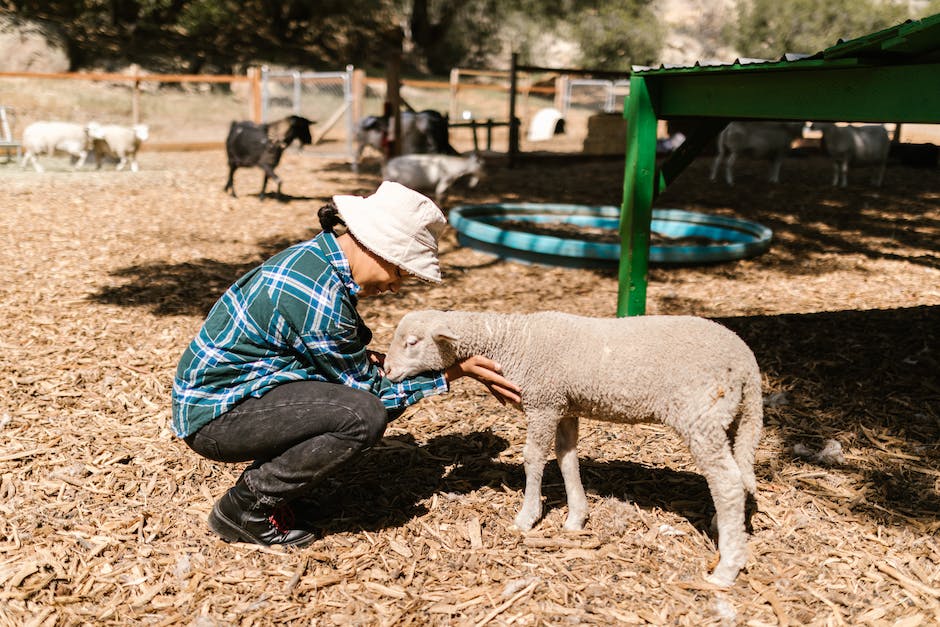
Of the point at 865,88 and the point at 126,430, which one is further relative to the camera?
the point at 126,430

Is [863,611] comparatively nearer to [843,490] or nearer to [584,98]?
[843,490]

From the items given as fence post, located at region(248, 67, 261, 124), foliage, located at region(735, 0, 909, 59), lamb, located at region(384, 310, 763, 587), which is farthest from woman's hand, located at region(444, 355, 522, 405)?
foliage, located at region(735, 0, 909, 59)

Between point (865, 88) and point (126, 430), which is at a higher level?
point (865, 88)

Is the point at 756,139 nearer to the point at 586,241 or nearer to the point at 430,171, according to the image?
the point at 430,171

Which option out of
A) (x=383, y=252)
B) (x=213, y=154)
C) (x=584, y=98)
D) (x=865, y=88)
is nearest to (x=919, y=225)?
(x=865, y=88)

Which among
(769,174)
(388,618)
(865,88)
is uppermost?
(865,88)

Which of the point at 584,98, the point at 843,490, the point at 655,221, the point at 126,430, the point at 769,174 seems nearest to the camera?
the point at 843,490

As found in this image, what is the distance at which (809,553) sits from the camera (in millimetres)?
3174

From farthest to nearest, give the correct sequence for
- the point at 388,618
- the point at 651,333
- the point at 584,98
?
1. the point at 584,98
2. the point at 651,333
3. the point at 388,618

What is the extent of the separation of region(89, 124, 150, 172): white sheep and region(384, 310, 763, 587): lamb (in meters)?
13.1

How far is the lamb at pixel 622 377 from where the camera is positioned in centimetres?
290

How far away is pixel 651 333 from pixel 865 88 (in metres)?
1.71

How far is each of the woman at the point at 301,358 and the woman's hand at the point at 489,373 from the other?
37cm

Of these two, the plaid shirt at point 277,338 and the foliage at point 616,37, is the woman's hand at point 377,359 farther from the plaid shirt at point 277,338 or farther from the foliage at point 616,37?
the foliage at point 616,37
